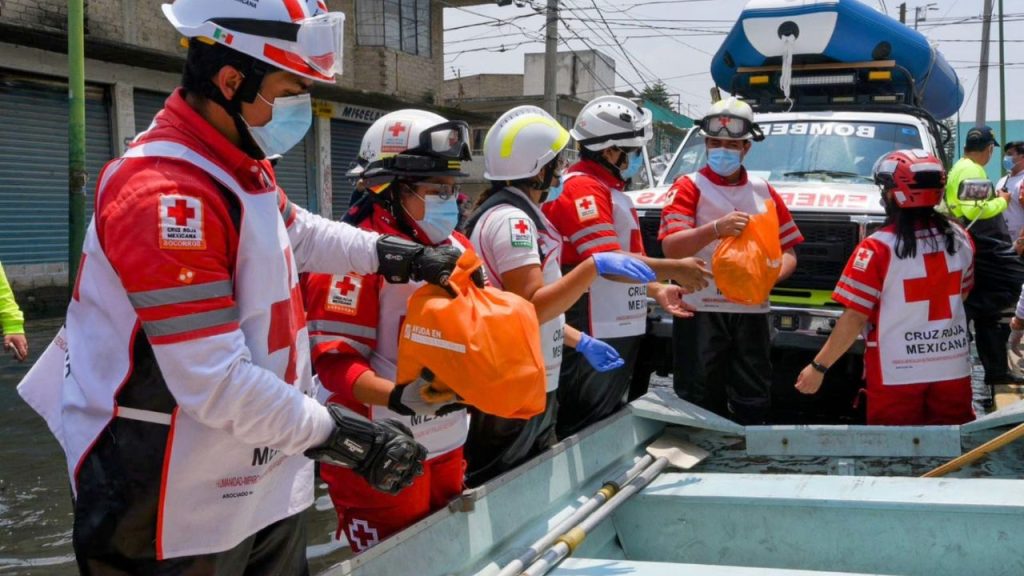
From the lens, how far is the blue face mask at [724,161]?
476cm

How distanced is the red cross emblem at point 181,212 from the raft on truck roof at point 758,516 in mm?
970

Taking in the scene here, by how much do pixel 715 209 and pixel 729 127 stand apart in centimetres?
44

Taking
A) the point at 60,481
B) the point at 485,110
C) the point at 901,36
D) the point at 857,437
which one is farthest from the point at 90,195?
the point at 485,110

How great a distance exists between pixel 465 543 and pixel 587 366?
157 centimetres

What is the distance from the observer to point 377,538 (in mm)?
2525

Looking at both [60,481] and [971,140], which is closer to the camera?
[60,481]

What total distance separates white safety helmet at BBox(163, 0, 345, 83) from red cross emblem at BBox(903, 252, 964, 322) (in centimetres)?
280

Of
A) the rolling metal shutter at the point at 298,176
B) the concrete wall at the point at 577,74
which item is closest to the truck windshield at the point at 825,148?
the rolling metal shutter at the point at 298,176

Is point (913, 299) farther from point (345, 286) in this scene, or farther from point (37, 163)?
point (37, 163)

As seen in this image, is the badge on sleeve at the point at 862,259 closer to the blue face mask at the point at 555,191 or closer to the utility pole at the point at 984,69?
the blue face mask at the point at 555,191

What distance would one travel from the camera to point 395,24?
74.8 feet

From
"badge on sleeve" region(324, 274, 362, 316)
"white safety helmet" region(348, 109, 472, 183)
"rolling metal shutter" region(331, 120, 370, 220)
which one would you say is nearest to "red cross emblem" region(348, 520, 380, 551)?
"badge on sleeve" region(324, 274, 362, 316)

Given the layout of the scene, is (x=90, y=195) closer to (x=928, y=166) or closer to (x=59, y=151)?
(x=59, y=151)

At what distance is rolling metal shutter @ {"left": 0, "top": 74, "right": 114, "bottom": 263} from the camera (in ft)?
45.6
